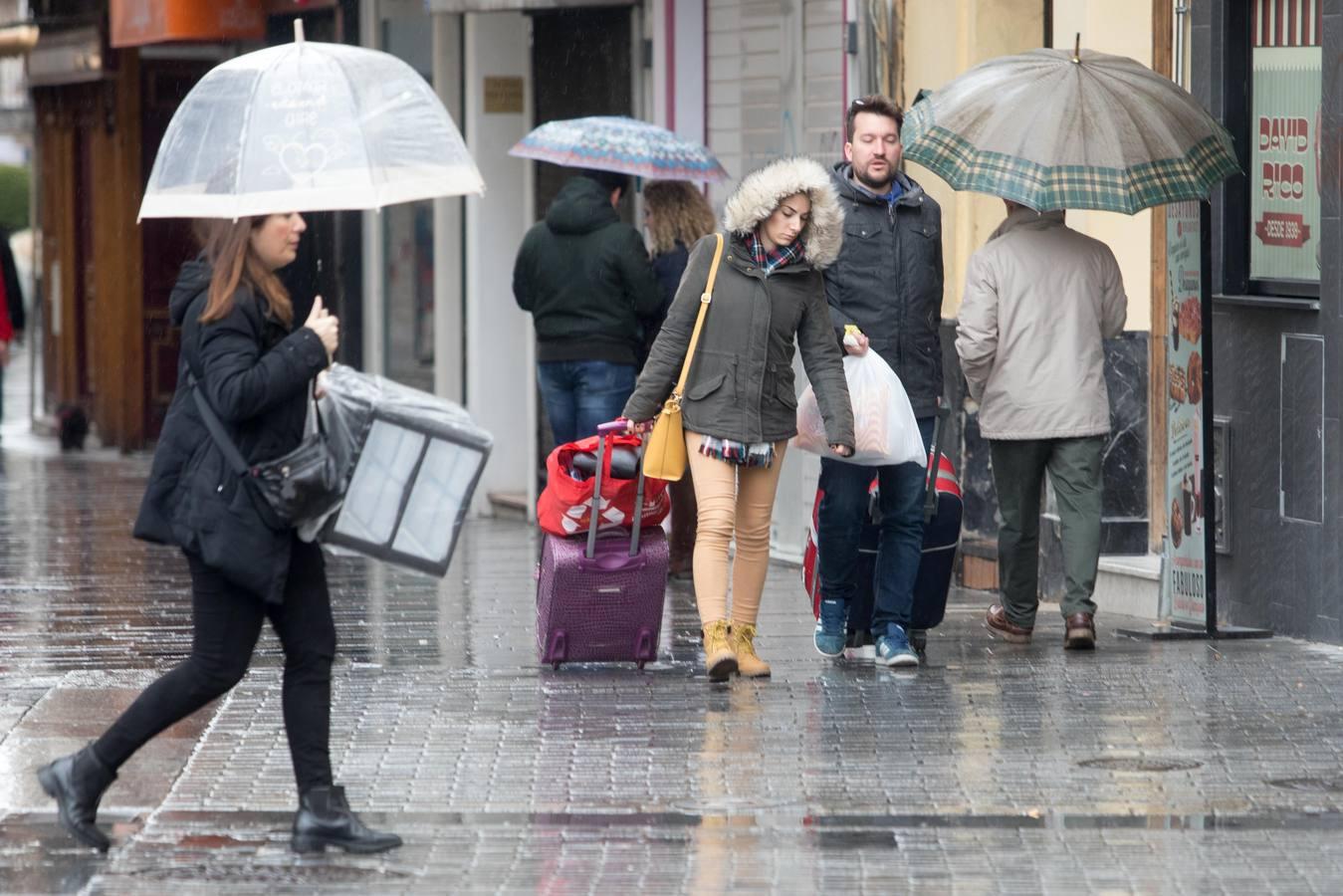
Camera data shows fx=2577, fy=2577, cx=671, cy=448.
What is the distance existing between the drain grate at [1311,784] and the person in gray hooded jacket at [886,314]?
6.65ft

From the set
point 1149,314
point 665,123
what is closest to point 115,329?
point 665,123

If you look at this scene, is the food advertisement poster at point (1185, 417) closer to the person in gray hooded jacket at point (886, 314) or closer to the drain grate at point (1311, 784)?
Result: the person in gray hooded jacket at point (886, 314)

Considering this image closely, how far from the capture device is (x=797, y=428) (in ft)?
28.9

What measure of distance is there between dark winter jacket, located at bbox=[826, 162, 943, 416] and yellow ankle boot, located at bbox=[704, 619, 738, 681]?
1.06m

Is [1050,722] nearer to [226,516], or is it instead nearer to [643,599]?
[643,599]

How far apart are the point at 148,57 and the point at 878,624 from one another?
1396cm

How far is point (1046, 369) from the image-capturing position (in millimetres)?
9203

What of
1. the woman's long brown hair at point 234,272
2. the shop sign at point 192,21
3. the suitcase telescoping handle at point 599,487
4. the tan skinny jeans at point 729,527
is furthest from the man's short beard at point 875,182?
the shop sign at point 192,21

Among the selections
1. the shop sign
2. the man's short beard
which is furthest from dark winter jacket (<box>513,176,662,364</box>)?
the shop sign

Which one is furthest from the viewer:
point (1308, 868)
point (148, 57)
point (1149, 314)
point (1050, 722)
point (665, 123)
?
point (148, 57)

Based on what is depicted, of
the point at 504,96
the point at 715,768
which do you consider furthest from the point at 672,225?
the point at 715,768

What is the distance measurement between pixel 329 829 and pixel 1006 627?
393 cm

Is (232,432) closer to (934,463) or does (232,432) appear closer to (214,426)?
(214,426)

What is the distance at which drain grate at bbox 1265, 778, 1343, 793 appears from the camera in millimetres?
6914
